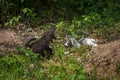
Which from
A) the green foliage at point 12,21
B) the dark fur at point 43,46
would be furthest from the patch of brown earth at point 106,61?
the green foliage at point 12,21

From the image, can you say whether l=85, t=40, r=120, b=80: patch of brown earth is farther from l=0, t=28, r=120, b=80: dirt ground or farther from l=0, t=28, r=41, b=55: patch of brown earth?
l=0, t=28, r=41, b=55: patch of brown earth

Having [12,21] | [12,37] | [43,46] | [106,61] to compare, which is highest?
[106,61]

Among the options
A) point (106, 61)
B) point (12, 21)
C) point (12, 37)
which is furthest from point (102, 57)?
point (12, 21)

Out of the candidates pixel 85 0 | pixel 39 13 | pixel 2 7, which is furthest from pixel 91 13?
pixel 2 7

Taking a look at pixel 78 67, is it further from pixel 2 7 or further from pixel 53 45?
pixel 2 7

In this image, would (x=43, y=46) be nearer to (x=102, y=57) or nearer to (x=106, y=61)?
(x=102, y=57)

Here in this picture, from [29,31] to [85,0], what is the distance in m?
1.69

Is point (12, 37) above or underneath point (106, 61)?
underneath

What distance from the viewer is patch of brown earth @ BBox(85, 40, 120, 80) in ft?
19.5

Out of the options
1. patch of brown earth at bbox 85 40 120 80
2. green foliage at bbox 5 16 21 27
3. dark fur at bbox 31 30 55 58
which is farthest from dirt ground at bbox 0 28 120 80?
green foliage at bbox 5 16 21 27

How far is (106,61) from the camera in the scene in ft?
20.4

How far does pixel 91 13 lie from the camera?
877cm

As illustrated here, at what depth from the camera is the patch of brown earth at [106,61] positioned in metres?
5.94

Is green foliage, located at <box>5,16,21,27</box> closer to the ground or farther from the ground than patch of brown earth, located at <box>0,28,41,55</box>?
farther from the ground
